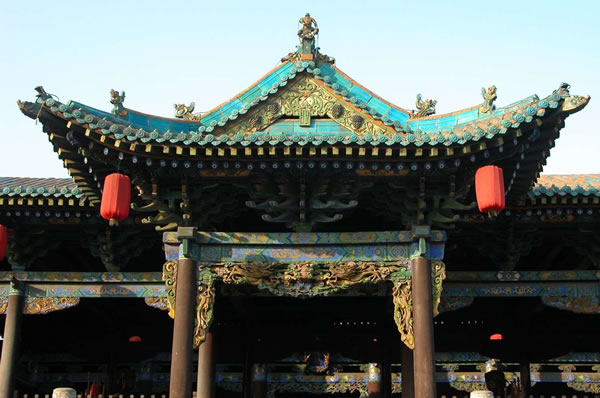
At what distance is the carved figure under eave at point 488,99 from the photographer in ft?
38.4

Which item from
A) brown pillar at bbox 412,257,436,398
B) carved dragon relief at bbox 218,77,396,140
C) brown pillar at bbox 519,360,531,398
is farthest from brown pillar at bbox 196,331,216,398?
brown pillar at bbox 519,360,531,398

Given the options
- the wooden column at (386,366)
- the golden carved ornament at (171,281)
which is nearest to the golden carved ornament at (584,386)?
the wooden column at (386,366)

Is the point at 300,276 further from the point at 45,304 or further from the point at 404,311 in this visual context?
the point at 45,304

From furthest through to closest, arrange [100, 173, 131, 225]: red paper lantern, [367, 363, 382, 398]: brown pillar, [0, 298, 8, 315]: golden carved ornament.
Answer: [367, 363, 382, 398]: brown pillar
[0, 298, 8, 315]: golden carved ornament
[100, 173, 131, 225]: red paper lantern

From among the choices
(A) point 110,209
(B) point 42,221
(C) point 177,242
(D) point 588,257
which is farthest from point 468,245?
(B) point 42,221

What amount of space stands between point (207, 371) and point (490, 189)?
669 cm

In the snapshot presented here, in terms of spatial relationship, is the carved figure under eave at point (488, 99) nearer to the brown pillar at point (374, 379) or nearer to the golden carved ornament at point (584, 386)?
the brown pillar at point (374, 379)

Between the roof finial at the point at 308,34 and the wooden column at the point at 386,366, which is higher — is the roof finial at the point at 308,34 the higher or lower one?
the higher one

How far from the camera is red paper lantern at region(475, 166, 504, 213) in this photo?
10977 mm

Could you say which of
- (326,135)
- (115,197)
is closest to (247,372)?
(115,197)

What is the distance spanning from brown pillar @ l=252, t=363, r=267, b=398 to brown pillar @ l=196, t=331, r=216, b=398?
3061 mm

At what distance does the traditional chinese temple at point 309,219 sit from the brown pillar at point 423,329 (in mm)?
27

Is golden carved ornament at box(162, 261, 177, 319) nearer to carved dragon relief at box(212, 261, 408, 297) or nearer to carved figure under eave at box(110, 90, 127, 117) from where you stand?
carved dragon relief at box(212, 261, 408, 297)

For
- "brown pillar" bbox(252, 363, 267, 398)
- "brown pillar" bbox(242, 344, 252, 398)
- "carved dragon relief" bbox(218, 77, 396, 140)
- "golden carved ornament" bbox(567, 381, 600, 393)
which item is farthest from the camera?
"golden carved ornament" bbox(567, 381, 600, 393)
